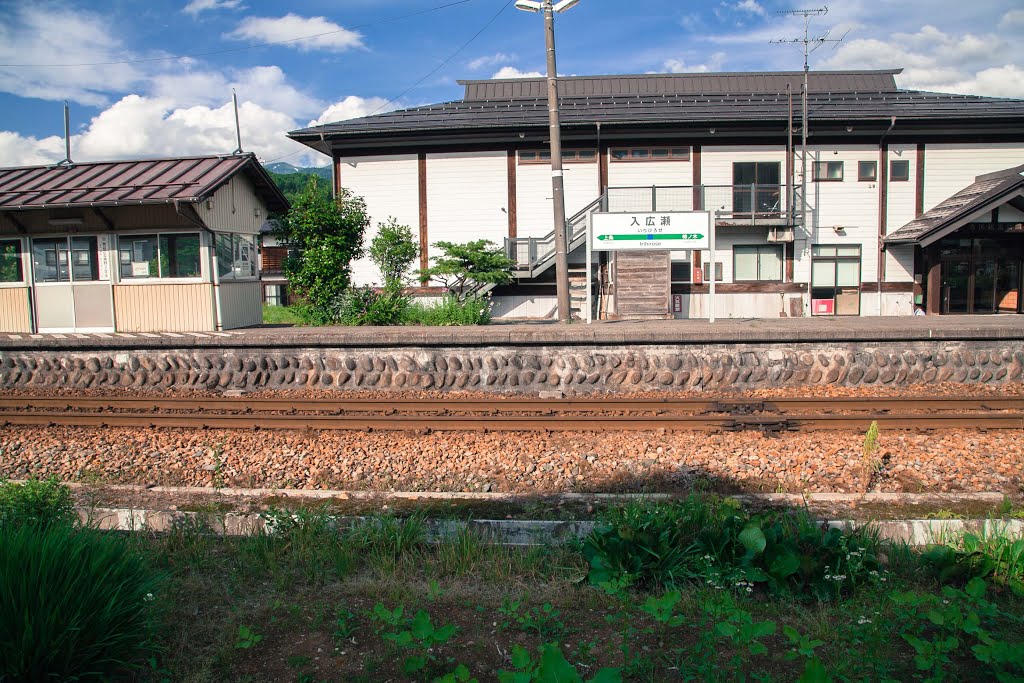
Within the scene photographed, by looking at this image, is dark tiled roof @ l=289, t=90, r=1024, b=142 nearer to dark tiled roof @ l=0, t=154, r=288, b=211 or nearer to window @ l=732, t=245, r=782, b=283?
window @ l=732, t=245, r=782, b=283

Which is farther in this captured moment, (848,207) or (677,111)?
(677,111)

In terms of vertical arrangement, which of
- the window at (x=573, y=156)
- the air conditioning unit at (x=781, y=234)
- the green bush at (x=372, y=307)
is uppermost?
the window at (x=573, y=156)

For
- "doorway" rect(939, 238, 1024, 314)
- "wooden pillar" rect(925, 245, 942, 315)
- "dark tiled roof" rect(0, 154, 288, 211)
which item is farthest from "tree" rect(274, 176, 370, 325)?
"doorway" rect(939, 238, 1024, 314)

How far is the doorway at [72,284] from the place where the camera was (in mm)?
16516

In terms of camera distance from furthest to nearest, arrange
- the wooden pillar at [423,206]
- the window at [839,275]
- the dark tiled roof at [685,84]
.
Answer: the dark tiled roof at [685,84], the wooden pillar at [423,206], the window at [839,275]

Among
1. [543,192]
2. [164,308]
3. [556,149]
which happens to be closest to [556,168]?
[556,149]

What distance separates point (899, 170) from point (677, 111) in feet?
26.6

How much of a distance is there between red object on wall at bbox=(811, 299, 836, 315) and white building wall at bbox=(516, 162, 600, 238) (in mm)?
8638

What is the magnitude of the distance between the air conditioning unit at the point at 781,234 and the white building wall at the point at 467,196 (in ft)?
30.4

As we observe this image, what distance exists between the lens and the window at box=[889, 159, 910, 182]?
25.4m

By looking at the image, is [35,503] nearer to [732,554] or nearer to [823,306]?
[732,554]

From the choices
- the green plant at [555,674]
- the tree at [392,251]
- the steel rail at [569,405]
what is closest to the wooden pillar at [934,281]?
the steel rail at [569,405]

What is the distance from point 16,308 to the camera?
17.0 m

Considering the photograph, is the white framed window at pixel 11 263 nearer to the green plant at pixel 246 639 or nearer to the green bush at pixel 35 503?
the green bush at pixel 35 503
